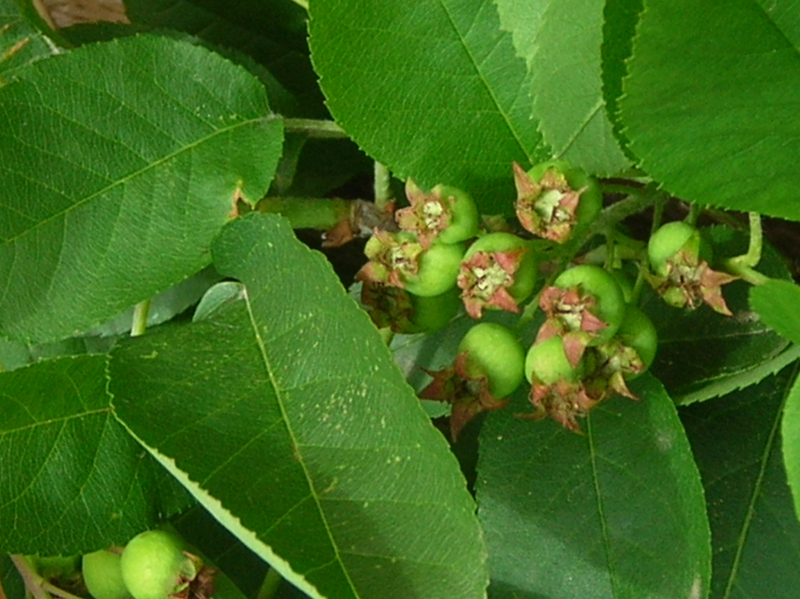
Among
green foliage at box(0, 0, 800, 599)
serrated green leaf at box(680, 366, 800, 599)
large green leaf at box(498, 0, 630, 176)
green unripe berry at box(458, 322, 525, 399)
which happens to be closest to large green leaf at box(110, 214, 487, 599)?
green foliage at box(0, 0, 800, 599)

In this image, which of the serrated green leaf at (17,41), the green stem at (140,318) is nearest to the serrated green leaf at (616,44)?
the green stem at (140,318)

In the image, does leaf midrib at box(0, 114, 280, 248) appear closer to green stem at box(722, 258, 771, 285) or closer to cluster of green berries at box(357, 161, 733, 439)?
cluster of green berries at box(357, 161, 733, 439)

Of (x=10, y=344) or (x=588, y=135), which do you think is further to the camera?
(x=10, y=344)

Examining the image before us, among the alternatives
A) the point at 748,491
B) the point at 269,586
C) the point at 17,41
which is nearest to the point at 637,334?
the point at 748,491

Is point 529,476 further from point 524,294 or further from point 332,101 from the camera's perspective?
point 332,101

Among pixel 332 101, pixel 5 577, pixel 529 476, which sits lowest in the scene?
pixel 5 577

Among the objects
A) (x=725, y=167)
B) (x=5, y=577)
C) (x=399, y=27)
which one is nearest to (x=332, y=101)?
(x=399, y=27)

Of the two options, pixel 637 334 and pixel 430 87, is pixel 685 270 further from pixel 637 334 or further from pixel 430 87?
pixel 430 87
